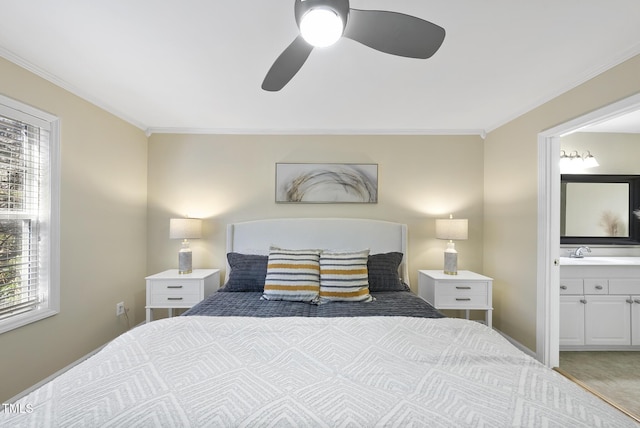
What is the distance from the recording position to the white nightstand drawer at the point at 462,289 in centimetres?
281

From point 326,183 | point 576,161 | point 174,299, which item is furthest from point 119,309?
point 576,161

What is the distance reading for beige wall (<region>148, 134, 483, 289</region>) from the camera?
130 inches

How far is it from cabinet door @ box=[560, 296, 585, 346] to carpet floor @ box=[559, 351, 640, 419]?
0.46ft

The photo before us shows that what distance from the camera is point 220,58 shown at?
187 centimetres

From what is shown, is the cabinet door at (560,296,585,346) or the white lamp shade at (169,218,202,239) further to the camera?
the white lamp shade at (169,218,202,239)

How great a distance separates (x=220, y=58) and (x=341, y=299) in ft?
6.32

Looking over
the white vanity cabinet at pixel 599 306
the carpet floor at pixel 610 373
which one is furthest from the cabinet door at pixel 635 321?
the carpet floor at pixel 610 373

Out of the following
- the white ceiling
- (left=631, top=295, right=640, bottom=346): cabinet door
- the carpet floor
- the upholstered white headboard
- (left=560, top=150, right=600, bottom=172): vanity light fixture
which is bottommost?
the carpet floor

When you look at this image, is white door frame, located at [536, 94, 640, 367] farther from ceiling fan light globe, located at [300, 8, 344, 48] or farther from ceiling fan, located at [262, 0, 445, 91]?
ceiling fan light globe, located at [300, 8, 344, 48]

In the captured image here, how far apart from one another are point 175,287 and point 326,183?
1.88 metres

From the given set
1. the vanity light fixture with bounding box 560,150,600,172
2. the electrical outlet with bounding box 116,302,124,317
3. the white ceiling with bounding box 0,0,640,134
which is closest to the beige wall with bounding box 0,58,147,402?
the electrical outlet with bounding box 116,302,124,317

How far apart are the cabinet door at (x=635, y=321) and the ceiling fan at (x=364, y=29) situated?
3239 millimetres

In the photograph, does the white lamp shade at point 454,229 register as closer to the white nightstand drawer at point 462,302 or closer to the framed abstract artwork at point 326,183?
the white nightstand drawer at point 462,302

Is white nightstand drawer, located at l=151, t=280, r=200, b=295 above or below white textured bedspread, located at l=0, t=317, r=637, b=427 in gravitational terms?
below
